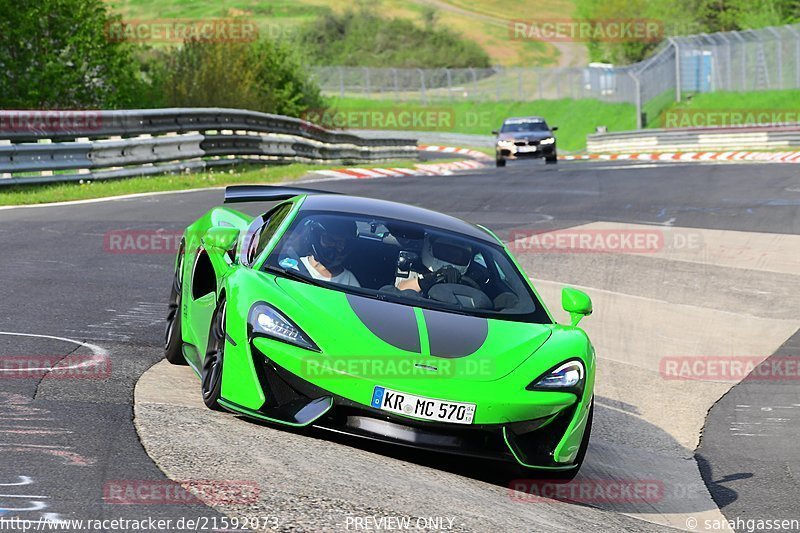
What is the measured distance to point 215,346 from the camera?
6.76 metres

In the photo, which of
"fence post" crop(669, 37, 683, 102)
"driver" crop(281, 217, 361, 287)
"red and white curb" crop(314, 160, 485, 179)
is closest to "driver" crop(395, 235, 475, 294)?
"driver" crop(281, 217, 361, 287)

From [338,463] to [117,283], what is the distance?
5771mm

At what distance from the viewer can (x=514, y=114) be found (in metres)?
75.1

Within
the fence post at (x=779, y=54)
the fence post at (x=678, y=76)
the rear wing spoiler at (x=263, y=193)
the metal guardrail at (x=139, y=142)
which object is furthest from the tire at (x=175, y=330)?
the fence post at (x=678, y=76)

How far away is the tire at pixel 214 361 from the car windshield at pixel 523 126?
32130 millimetres

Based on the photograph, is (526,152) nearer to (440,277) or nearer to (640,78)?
(640,78)

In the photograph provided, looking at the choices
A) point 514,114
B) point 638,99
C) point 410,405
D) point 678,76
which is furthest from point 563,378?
point 514,114

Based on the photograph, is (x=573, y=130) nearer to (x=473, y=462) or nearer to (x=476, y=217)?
(x=476, y=217)

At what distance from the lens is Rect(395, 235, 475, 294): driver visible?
715cm

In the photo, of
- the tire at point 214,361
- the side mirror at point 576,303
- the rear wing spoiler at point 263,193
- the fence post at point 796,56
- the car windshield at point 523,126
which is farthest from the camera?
the fence post at point 796,56

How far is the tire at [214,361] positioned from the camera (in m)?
6.55

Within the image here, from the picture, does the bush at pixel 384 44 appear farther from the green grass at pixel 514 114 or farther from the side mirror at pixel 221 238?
the side mirror at pixel 221 238

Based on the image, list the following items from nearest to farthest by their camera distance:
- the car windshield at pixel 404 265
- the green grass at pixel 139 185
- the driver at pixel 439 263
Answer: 1. the car windshield at pixel 404 265
2. the driver at pixel 439 263
3. the green grass at pixel 139 185

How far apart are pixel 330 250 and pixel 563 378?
1.58 m
